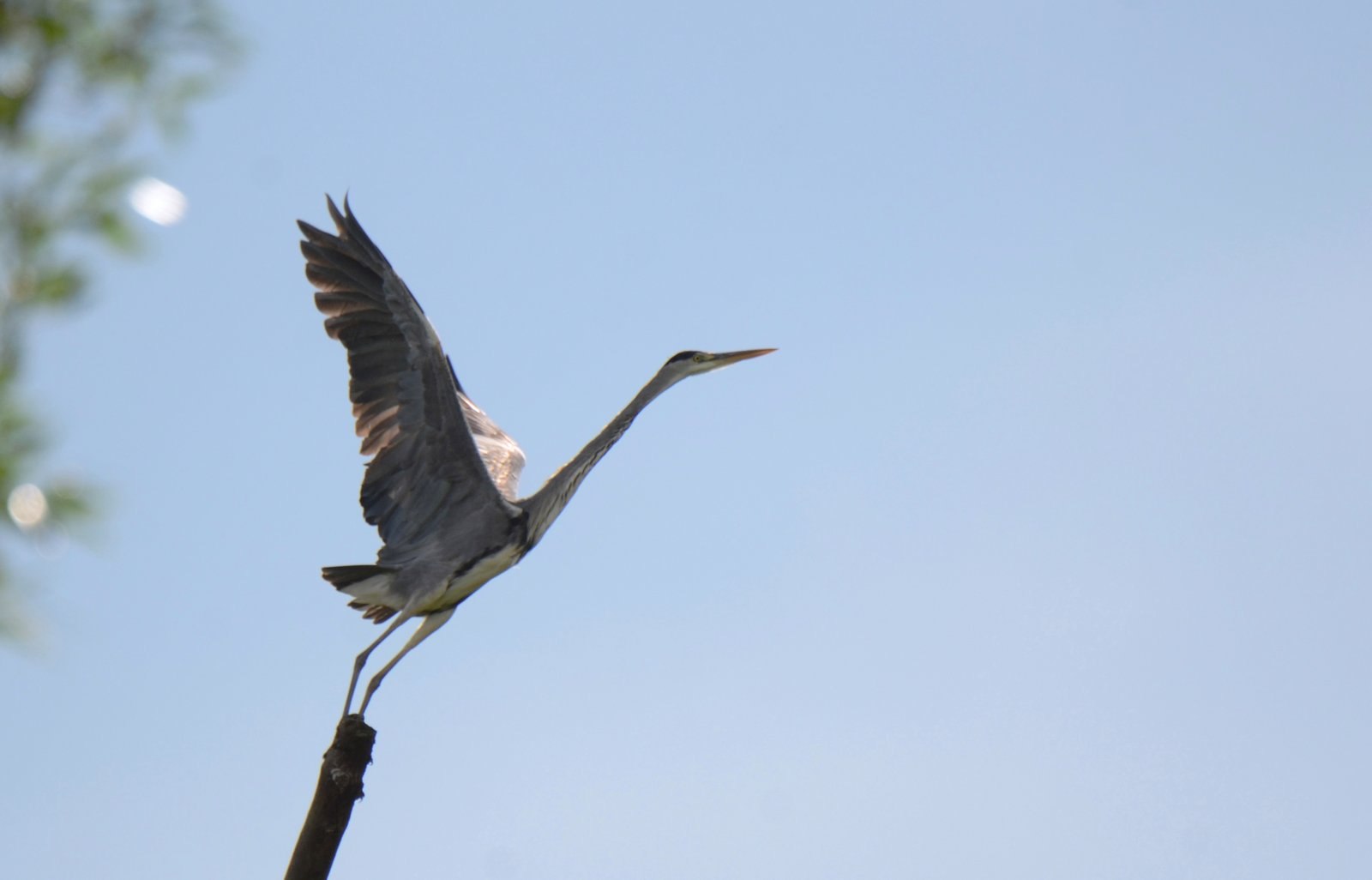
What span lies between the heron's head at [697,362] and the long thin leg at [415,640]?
2.60 m

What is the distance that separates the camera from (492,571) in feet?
28.7

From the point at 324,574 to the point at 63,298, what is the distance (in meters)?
5.88

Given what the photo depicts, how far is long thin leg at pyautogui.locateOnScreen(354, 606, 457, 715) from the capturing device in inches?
298

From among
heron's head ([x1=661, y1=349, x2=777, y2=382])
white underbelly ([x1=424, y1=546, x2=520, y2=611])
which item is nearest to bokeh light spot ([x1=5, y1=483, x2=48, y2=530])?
white underbelly ([x1=424, y1=546, x2=520, y2=611])

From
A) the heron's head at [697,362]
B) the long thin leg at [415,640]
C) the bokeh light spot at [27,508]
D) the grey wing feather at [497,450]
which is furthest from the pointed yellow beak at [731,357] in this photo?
the bokeh light spot at [27,508]

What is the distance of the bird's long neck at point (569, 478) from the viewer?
357 inches

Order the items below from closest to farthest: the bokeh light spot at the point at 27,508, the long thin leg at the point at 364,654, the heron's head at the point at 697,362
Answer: the bokeh light spot at the point at 27,508 < the long thin leg at the point at 364,654 < the heron's head at the point at 697,362

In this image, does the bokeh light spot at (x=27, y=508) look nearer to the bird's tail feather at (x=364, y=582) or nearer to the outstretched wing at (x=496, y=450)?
the bird's tail feather at (x=364, y=582)

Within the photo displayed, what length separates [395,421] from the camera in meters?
8.80

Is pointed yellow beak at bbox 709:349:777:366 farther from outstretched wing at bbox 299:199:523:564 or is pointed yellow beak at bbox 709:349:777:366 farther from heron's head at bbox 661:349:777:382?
outstretched wing at bbox 299:199:523:564

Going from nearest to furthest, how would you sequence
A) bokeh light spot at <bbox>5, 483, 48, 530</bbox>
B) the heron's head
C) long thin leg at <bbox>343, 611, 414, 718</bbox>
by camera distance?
bokeh light spot at <bbox>5, 483, 48, 530</bbox>, long thin leg at <bbox>343, 611, 414, 718</bbox>, the heron's head

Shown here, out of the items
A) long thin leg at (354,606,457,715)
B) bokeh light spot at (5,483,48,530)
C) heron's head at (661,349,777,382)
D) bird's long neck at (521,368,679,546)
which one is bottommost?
bokeh light spot at (5,483,48,530)

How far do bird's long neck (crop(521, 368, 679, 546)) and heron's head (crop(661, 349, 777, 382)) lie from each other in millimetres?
404

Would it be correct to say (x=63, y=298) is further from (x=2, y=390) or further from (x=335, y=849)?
(x=335, y=849)
